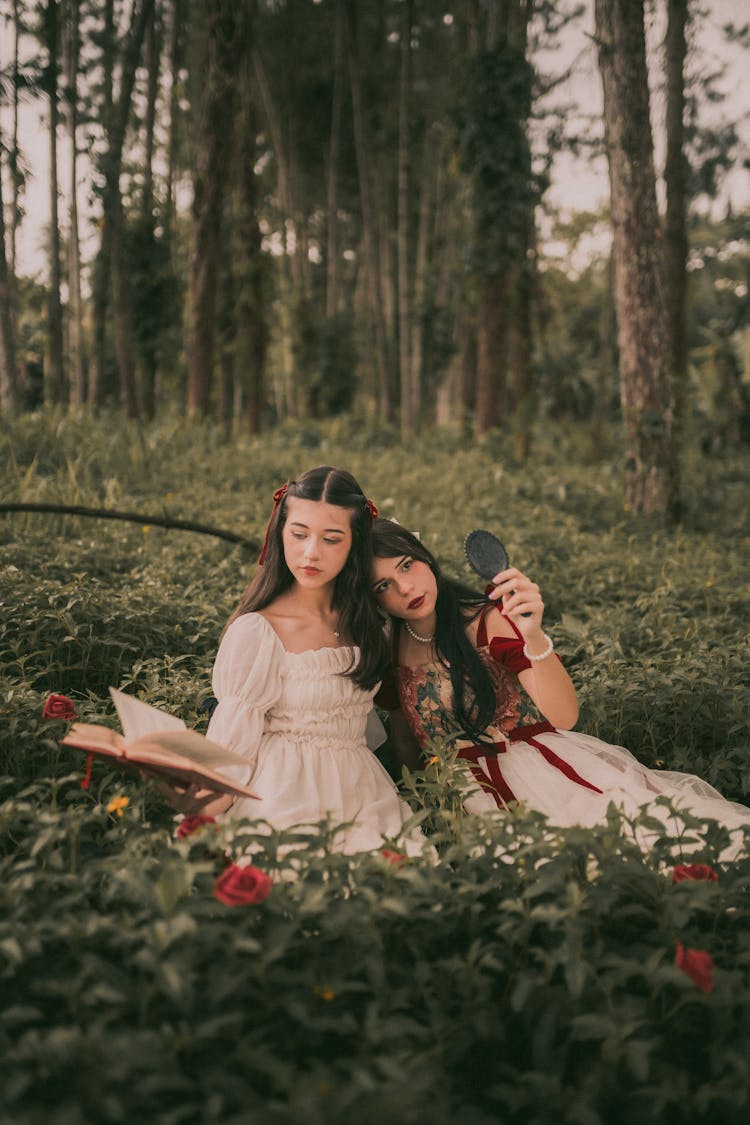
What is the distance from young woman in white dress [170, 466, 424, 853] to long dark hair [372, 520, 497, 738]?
8 cm

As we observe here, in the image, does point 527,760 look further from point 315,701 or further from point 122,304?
point 122,304

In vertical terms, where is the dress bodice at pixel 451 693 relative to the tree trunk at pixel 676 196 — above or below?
below

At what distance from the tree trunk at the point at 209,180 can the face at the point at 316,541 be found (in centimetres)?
766

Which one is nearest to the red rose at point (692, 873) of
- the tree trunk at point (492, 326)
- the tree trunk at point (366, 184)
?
the tree trunk at point (492, 326)

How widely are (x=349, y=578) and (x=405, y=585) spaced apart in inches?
7.2

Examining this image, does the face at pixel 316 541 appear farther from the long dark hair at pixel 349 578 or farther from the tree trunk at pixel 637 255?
the tree trunk at pixel 637 255

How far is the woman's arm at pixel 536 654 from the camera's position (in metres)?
2.54

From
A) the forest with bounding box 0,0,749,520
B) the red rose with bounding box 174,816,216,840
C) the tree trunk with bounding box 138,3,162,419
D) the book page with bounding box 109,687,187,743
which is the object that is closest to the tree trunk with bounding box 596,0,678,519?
the forest with bounding box 0,0,749,520

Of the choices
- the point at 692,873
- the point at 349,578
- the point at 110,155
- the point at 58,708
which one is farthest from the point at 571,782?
the point at 110,155

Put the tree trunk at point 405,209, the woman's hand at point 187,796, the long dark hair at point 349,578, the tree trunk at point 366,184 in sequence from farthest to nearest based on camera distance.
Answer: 1. the tree trunk at point 366,184
2. the tree trunk at point 405,209
3. the long dark hair at point 349,578
4. the woman's hand at point 187,796

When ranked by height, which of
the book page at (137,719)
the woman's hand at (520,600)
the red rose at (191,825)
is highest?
the woman's hand at (520,600)

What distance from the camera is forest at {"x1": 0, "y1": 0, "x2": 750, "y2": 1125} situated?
155cm

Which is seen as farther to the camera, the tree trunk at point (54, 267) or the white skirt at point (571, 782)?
the tree trunk at point (54, 267)

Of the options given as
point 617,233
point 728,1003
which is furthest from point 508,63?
point 728,1003
